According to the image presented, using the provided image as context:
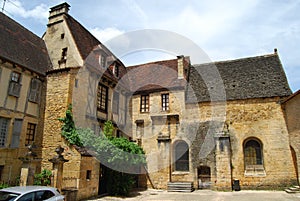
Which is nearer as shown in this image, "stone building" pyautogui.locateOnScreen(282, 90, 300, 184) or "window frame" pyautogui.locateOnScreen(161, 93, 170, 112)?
"stone building" pyautogui.locateOnScreen(282, 90, 300, 184)

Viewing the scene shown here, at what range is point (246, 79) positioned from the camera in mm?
16609

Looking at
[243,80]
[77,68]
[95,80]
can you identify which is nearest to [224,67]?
[243,80]

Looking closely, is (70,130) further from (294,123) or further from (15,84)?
(294,123)

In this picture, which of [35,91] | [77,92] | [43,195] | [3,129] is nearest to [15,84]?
[35,91]

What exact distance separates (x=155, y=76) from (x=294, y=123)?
10254 mm

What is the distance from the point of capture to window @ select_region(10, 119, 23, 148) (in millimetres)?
11111

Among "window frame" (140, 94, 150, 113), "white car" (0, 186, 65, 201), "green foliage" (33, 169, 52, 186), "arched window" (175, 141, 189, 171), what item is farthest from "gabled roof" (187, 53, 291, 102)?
"white car" (0, 186, 65, 201)

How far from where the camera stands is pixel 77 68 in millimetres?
13070

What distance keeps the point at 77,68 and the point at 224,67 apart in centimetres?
1117

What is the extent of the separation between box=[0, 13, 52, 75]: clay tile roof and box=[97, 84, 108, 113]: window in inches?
131

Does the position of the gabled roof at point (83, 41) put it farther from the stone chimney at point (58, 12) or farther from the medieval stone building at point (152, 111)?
the stone chimney at point (58, 12)

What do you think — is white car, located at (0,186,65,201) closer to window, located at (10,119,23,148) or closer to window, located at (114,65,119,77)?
window, located at (10,119,23,148)

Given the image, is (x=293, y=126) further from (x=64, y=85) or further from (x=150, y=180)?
(x=64, y=85)

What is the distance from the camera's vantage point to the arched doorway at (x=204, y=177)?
15023 mm
